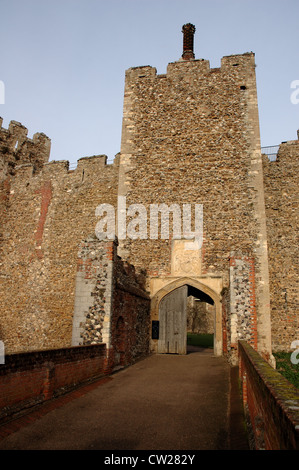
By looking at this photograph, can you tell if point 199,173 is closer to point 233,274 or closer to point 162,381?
point 233,274

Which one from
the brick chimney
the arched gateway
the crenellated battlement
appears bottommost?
the arched gateway

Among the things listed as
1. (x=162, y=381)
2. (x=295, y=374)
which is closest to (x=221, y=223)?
(x=295, y=374)

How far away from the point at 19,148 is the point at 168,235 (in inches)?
442

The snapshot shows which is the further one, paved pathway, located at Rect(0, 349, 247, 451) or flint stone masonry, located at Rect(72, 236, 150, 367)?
flint stone masonry, located at Rect(72, 236, 150, 367)

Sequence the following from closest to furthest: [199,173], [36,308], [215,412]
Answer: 1. [215,412]
2. [199,173]
3. [36,308]

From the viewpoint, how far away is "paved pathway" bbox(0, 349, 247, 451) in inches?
142

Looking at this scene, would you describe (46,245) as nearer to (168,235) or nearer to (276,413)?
(168,235)

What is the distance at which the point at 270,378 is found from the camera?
9.64ft

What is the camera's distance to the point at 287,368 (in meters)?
9.66

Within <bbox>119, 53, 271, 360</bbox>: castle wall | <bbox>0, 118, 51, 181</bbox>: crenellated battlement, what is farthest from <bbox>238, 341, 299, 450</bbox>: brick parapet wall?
<bbox>0, 118, 51, 181</bbox>: crenellated battlement

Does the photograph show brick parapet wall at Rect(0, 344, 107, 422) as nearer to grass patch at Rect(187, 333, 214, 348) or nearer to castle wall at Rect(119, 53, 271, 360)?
castle wall at Rect(119, 53, 271, 360)

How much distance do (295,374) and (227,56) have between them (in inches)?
438

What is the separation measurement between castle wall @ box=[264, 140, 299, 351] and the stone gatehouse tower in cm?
4

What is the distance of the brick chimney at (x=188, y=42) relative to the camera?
1359 cm
